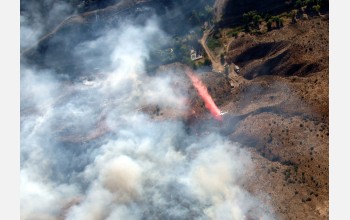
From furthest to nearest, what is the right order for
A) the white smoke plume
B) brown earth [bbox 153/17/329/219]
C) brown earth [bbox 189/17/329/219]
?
1. the white smoke plume
2. brown earth [bbox 153/17/329/219]
3. brown earth [bbox 189/17/329/219]

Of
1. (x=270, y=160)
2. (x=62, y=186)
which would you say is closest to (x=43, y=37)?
(x=62, y=186)

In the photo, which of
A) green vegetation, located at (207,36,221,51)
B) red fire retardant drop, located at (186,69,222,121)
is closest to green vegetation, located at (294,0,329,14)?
green vegetation, located at (207,36,221,51)

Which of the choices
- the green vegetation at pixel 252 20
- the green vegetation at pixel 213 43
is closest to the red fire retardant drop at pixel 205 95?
the green vegetation at pixel 213 43

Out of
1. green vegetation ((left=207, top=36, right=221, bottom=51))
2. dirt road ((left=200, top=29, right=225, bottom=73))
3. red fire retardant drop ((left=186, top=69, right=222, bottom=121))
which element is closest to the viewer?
red fire retardant drop ((left=186, top=69, right=222, bottom=121))

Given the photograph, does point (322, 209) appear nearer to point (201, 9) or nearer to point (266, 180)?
point (266, 180)

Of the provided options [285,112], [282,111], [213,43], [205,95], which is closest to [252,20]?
[213,43]

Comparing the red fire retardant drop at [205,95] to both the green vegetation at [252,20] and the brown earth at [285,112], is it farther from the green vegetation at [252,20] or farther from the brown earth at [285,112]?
the green vegetation at [252,20]

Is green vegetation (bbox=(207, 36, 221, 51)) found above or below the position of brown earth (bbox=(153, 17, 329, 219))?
above

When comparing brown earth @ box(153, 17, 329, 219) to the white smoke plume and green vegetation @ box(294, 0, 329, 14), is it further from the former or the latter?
green vegetation @ box(294, 0, 329, 14)
